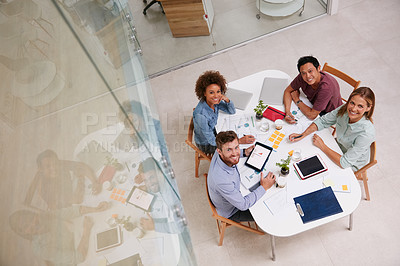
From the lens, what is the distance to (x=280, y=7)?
455cm

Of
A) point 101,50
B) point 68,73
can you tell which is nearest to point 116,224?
point 68,73

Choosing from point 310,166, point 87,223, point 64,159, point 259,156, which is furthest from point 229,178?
point 64,159

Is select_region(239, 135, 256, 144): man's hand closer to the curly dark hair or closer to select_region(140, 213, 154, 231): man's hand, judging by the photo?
the curly dark hair

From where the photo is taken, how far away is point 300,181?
252 cm

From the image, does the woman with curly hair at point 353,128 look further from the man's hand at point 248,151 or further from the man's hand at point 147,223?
the man's hand at point 147,223

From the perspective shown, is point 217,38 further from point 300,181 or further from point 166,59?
point 300,181

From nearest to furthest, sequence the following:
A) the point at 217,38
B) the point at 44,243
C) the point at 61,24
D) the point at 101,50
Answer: the point at 44,243 → the point at 61,24 → the point at 101,50 → the point at 217,38

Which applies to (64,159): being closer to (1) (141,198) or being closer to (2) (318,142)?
(1) (141,198)

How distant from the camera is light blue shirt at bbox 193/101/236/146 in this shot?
9.61ft

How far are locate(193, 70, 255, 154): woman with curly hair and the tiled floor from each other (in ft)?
2.73

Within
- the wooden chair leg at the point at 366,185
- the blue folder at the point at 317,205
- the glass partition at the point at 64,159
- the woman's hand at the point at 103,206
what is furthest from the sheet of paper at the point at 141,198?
the wooden chair leg at the point at 366,185

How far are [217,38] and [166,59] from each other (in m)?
0.87

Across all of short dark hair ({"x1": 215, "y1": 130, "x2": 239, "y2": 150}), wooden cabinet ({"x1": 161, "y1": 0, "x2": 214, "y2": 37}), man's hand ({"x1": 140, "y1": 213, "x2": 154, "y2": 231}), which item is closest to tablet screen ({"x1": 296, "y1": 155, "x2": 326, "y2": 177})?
short dark hair ({"x1": 215, "y1": 130, "x2": 239, "y2": 150})

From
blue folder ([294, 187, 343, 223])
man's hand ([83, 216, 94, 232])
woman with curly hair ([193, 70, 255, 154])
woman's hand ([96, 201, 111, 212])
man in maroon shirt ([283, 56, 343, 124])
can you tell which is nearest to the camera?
man's hand ([83, 216, 94, 232])
